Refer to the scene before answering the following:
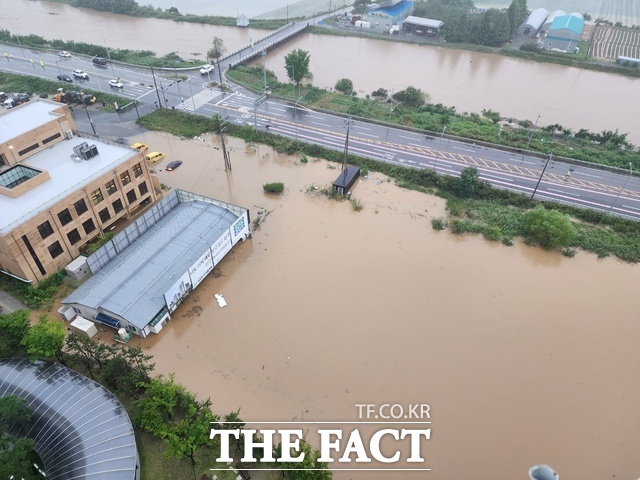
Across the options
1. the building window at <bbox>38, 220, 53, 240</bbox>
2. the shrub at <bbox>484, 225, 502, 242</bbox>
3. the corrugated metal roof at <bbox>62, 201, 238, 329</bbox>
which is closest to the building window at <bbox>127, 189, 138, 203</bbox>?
the corrugated metal roof at <bbox>62, 201, 238, 329</bbox>

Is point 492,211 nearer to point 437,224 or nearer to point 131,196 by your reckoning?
point 437,224

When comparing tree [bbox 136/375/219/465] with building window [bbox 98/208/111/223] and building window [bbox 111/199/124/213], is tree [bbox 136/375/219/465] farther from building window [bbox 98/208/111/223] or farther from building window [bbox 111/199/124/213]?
building window [bbox 111/199/124/213]

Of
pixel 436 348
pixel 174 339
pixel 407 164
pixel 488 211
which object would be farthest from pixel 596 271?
pixel 174 339

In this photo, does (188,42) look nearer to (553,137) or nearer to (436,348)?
(553,137)

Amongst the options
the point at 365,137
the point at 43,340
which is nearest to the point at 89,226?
the point at 43,340

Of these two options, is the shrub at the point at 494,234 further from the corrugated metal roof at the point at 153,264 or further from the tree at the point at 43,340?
the tree at the point at 43,340

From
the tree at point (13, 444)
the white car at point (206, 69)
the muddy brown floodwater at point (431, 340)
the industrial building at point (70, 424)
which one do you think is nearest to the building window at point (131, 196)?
the muddy brown floodwater at point (431, 340)
